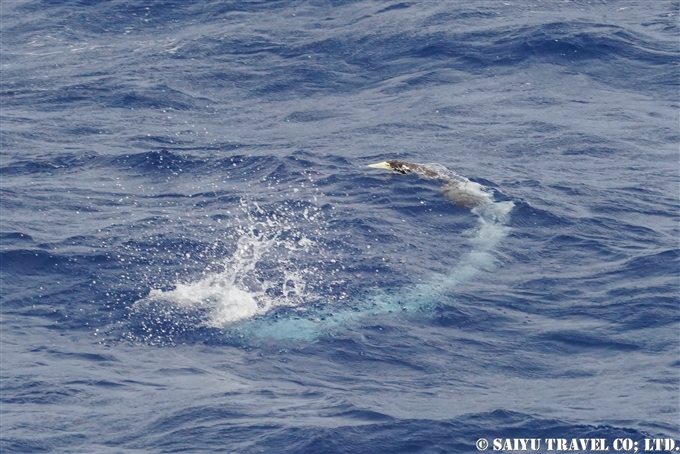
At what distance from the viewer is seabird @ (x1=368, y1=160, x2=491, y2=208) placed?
142ft

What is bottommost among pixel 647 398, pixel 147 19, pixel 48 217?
pixel 647 398

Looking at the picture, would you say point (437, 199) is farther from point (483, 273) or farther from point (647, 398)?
→ point (647, 398)

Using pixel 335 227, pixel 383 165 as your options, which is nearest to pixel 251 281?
pixel 335 227

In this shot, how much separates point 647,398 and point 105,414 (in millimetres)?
14536

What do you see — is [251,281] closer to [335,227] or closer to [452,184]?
[335,227]

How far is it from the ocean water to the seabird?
49cm

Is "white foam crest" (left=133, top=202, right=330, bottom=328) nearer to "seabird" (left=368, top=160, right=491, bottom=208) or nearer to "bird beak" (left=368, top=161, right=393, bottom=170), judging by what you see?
"bird beak" (left=368, top=161, right=393, bottom=170)

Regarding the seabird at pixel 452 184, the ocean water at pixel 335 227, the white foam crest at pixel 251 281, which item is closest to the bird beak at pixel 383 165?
the seabird at pixel 452 184

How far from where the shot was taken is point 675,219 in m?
42.0

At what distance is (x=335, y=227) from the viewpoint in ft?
137

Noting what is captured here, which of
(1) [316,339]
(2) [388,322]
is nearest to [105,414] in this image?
(1) [316,339]

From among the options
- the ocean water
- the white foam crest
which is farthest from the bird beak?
the white foam crest

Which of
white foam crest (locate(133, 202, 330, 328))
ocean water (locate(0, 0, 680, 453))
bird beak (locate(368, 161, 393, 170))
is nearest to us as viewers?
ocean water (locate(0, 0, 680, 453))

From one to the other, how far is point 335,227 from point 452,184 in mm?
5659
